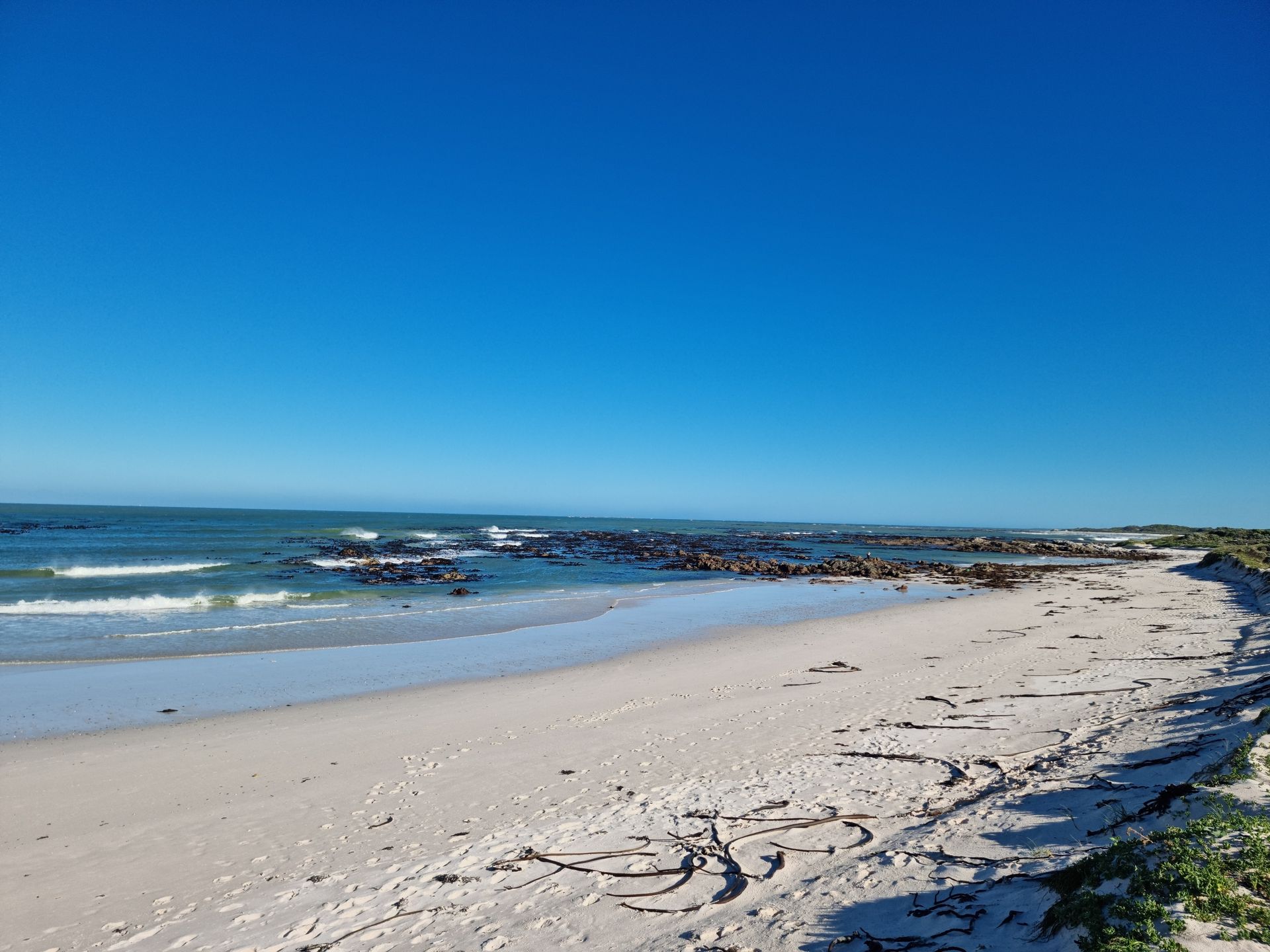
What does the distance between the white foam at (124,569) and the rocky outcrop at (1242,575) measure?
37.5m

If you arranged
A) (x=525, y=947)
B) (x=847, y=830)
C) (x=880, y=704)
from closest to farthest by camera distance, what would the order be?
(x=525, y=947) → (x=847, y=830) → (x=880, y=704)

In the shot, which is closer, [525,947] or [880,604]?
[525,947]

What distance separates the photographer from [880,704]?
866cm

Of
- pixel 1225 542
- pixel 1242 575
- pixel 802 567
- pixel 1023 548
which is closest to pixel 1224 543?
pixel 1225 542

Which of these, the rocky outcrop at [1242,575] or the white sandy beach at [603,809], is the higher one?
the rocky outcrop at [1242,575]

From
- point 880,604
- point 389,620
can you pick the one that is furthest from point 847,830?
point 880,604

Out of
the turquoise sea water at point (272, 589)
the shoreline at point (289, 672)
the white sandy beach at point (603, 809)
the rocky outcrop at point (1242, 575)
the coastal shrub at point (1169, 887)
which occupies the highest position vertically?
the coastal shrub at point (1169, 887)

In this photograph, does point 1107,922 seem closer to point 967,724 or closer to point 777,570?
point 967,724

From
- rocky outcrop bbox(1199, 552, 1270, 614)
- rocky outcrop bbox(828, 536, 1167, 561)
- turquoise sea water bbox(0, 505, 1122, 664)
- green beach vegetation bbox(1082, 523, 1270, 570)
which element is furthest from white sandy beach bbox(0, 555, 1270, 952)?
rocky outcrop bbox(828, 536, 1167, 561)

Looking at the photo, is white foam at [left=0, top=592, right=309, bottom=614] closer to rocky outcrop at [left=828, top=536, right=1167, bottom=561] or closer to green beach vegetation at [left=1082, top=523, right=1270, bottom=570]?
green beach vegetation at [left=1082, top=523, right=1270, bottom=570]

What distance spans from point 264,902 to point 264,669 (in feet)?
27.6

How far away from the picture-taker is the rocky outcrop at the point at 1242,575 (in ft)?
58.6

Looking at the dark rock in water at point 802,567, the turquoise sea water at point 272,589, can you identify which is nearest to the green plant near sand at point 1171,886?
the turquoise sea water at point 272,589

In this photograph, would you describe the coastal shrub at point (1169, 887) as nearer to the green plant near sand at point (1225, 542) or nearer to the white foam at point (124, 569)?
the white foam at point (124, 569)
